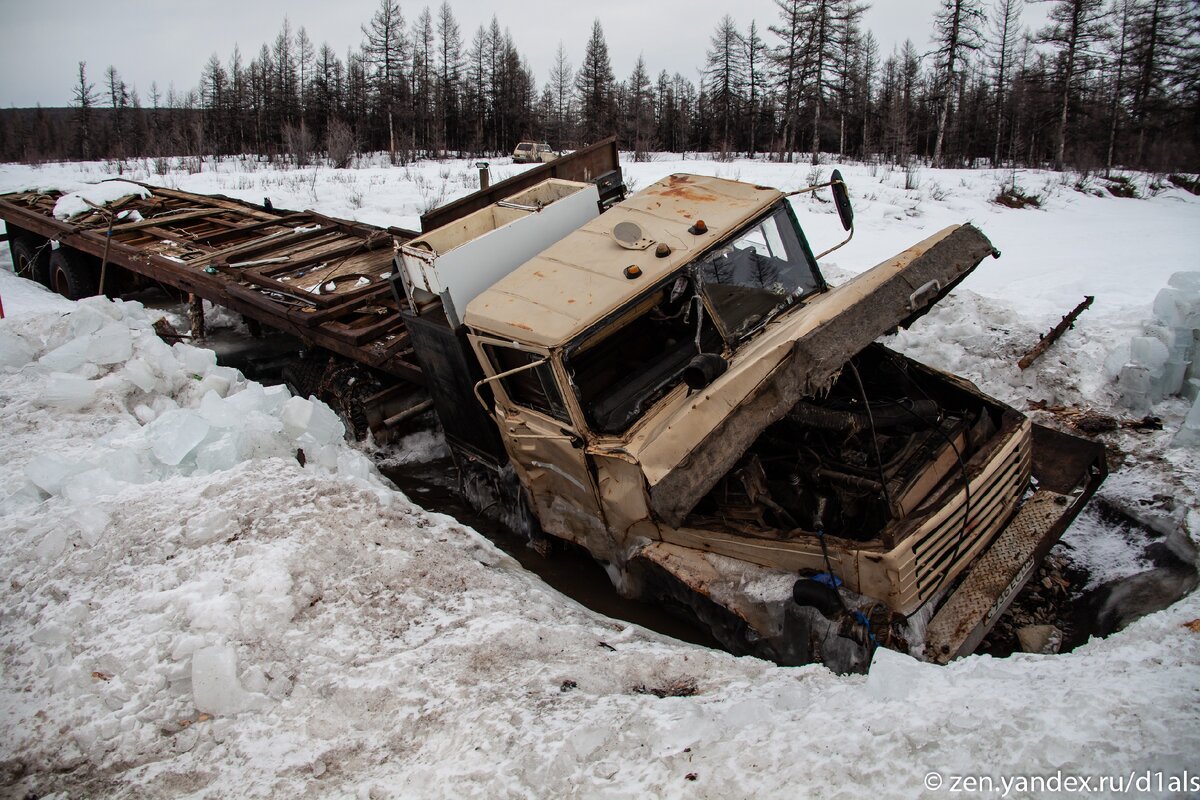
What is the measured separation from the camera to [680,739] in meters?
2.51

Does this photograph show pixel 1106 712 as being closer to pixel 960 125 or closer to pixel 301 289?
pixel 301 289

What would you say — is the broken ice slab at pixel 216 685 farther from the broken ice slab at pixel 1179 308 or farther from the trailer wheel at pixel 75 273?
the trailer wheel at pixel 75 273

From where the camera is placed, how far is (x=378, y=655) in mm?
3369

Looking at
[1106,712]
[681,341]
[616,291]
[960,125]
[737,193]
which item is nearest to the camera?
[1106,712]

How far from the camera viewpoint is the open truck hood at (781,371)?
10.1 feet

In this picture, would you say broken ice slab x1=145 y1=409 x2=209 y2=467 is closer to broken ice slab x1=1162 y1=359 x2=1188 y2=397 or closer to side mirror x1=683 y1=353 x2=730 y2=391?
side mirror x1=683 y1=353 x2=730 y2=391

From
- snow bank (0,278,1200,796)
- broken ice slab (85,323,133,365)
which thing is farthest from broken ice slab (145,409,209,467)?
broken ice slab (85,323,133,365)

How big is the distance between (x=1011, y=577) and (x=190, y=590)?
4.02 meters

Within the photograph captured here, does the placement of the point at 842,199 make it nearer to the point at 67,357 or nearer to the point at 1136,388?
the point at 1136,388

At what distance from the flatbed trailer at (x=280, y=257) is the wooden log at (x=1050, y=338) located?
12.3 ft

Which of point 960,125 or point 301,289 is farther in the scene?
point 960,125

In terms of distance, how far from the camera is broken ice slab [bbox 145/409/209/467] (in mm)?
4719

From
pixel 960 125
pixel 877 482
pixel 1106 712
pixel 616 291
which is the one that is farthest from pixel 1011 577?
pixel 960 125

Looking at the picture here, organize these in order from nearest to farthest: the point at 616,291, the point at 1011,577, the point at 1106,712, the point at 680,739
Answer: the point at 1106,712 < the point at 680,739 < the point at 1011,577 < the point at 616,291
